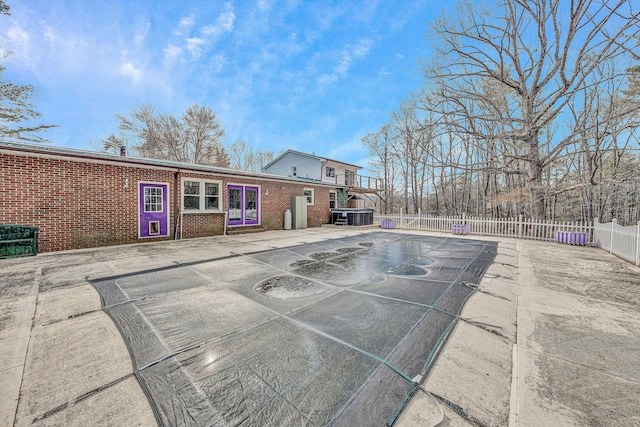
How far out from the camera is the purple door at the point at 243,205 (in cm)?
1032

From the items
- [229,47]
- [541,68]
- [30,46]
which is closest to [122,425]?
[541,68]

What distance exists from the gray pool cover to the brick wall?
168 inches

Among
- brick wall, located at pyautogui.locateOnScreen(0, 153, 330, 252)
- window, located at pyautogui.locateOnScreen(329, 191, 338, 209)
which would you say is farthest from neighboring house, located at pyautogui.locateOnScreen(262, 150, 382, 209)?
brick wall, located at pyautogui.locateOnScreen(0, 153, 330, 252)

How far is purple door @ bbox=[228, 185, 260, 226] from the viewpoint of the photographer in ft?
33.8

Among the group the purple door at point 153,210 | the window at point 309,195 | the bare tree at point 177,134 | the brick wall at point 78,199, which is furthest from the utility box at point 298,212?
the bare tree at point 177,134

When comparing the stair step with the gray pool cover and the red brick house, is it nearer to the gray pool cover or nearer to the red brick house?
Result: the red brick house

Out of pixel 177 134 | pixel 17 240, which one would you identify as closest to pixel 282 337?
pixel 17 240

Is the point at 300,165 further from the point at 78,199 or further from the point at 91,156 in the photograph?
the point at 78,199

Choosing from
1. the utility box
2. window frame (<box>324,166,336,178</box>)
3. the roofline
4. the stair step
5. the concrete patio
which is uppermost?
window frame (<box>324,166,336,178</box>)

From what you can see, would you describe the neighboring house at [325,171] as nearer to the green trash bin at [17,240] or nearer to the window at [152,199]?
the window at [152,199]

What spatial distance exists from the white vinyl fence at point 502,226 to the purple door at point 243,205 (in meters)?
9.07

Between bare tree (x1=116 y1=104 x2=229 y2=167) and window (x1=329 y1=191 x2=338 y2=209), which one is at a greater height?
bare tree (x1=116 y1=104 x2=229 y2=167)

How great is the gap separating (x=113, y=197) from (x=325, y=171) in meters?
15.2

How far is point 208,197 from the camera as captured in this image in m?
9.54
